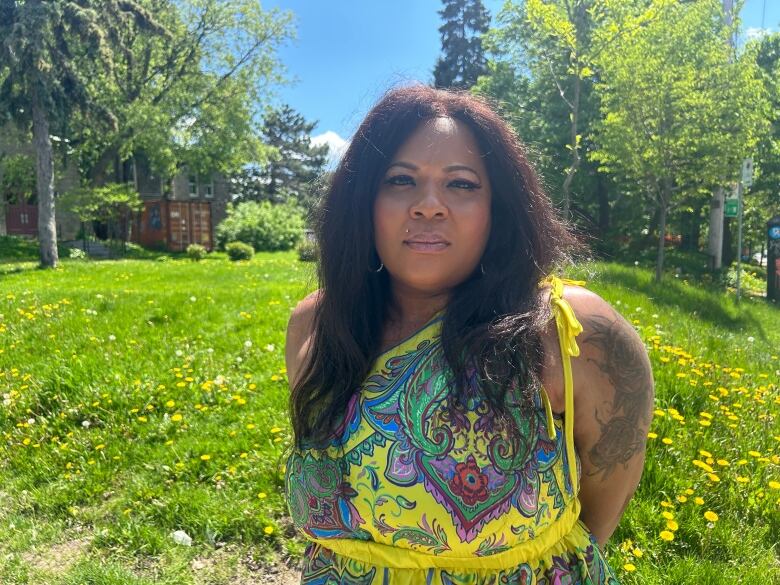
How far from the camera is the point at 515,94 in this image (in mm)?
22562

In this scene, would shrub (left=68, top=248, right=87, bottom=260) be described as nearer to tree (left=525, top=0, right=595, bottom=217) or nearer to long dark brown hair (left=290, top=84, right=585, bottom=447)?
tree (left=525, top=0, right=595, bottom=217)

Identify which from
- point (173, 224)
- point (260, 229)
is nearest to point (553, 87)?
point (260, 229)

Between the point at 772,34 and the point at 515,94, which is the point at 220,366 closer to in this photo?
the point at 515,94

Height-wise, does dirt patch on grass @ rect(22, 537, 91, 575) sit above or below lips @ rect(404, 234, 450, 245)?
below

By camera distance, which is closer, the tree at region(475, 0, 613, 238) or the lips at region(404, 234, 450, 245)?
the lips at region(404, 234, 450, 245)

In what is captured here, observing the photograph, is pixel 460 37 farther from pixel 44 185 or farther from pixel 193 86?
pixel 44 185

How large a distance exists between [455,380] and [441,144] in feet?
1.88

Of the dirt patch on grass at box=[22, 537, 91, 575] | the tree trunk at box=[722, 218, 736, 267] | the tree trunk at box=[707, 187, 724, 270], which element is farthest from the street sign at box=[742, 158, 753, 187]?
the tree trunk at box=[722, 218, 736, 267]

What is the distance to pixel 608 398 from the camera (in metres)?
1.40

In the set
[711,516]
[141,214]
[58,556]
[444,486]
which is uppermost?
[141,214]

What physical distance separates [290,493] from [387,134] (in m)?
0.99

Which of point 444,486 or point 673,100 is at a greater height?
point 673,100

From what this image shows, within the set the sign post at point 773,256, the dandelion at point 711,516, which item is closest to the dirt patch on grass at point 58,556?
the dandelion at point 711,516

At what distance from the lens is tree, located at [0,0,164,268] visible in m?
15.5
